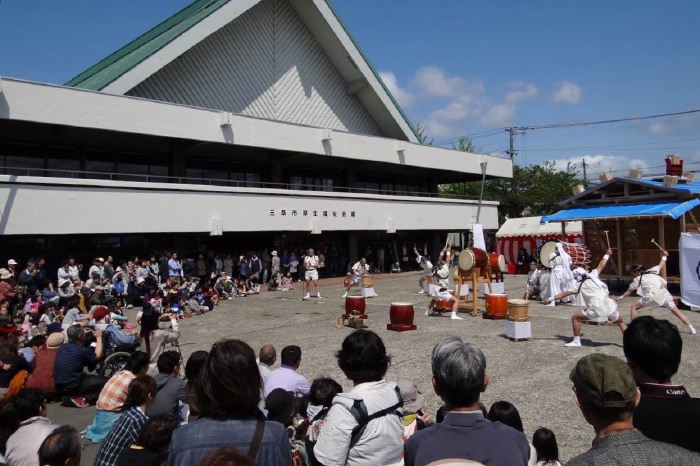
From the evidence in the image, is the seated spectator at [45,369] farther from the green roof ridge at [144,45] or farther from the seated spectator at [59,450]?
the green roof ridge at [144,45]

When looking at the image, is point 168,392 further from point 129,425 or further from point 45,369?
point 45,369

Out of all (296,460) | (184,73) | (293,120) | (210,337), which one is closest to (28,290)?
(210,337)

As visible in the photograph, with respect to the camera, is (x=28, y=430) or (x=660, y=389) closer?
(x=660, y=389)

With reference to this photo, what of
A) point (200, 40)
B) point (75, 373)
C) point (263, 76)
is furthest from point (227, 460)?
point (263, 76)

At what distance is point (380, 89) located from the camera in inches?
1257

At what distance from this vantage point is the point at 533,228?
98.5 ft

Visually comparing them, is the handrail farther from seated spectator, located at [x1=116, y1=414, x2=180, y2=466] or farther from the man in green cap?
the man in green cap

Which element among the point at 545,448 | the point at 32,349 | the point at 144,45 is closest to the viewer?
the point at 545,448

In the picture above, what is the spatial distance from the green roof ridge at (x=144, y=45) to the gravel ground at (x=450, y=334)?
10944mm

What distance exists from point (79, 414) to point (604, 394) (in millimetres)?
7224

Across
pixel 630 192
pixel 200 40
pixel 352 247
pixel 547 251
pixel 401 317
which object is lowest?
pixel 401 317

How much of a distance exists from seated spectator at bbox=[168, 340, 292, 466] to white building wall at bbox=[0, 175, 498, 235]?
1780 centimetres

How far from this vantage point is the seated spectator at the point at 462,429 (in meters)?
2.36

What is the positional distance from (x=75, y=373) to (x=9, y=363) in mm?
886
